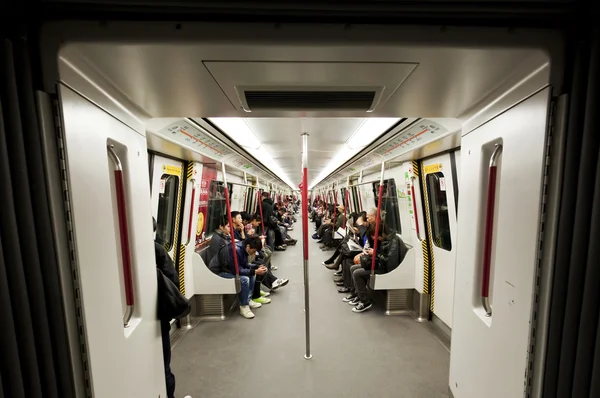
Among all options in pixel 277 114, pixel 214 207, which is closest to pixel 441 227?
pixel 277 114

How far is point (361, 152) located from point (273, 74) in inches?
141

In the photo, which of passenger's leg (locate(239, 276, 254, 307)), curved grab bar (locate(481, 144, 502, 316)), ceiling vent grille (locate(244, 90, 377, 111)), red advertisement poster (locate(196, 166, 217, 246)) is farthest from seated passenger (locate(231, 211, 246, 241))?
curved grab bar (locate(481, 144, 502, 316))

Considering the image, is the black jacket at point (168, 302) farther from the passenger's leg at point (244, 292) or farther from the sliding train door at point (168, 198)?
the passenger's leg at point (244, 292)

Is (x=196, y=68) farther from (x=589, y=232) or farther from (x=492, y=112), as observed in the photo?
(x=589, y=232)

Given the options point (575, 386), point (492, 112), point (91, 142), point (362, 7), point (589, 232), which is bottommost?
point (575, 386)

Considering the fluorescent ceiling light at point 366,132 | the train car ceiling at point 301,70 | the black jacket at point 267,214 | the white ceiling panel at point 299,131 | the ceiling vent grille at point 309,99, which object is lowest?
the black jacket at point 267,214

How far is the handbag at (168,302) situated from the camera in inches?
69.8

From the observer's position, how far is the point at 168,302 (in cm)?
179

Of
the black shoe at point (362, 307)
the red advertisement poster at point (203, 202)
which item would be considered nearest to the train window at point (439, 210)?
the black shoe at point (362, 307)

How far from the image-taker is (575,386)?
3.21 feet

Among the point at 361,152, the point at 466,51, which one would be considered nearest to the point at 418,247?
the point at 361,152

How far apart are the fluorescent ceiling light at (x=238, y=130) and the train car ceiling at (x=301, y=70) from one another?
118 centimetres

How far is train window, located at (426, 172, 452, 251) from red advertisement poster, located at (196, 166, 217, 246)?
4.01 metres

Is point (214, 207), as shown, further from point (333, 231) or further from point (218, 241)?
point (333, 231)
